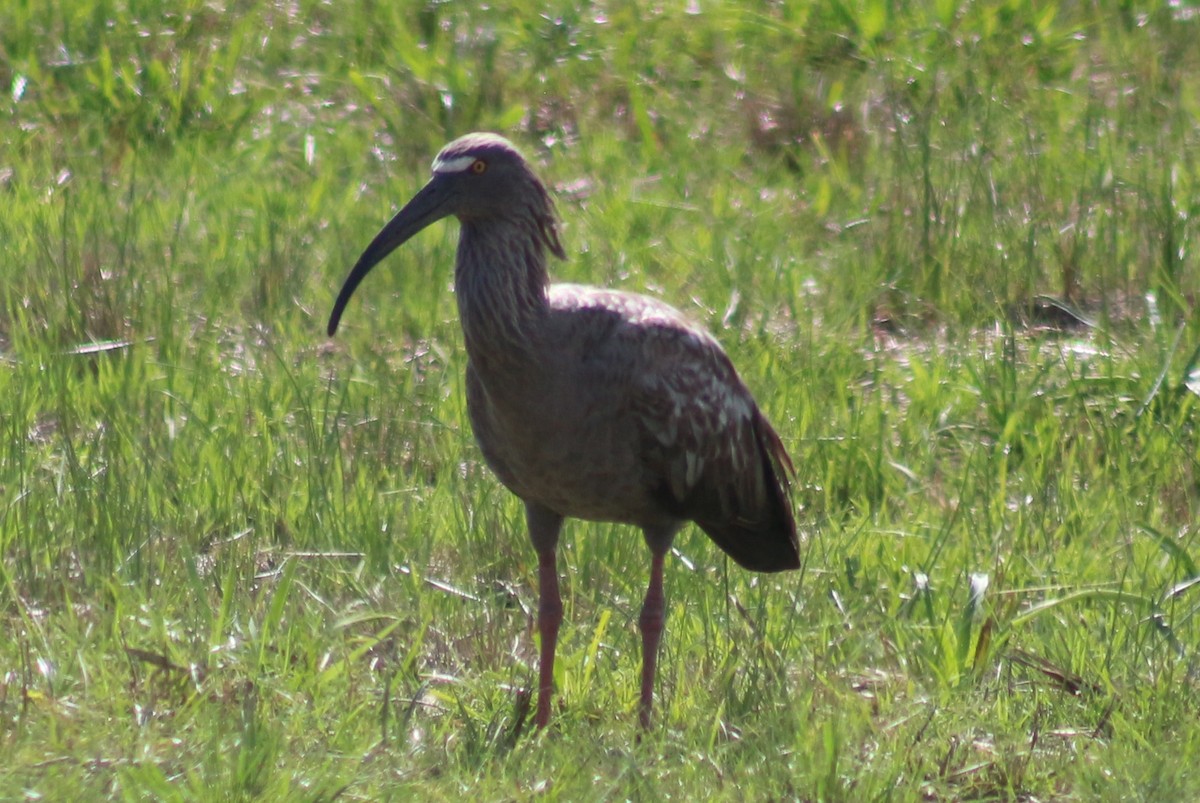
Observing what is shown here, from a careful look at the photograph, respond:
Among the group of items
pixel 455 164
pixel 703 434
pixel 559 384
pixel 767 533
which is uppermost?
pixel 455 164

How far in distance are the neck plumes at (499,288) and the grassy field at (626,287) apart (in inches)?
32.3

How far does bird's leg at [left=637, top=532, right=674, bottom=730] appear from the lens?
15.5 feet

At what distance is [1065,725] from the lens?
15.1ft

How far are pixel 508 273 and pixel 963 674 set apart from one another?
164cm

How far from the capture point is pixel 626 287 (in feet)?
25.0

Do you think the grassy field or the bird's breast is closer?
the grassy field

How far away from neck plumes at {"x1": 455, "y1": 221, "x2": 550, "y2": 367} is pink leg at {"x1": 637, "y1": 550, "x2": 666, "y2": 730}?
2.71 ft

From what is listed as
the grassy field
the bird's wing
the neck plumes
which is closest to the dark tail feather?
the bird's wing

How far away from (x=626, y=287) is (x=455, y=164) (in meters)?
2.97

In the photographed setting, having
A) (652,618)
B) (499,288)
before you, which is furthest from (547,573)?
(499,288)

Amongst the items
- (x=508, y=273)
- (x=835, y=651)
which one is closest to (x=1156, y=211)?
(x=835, y=651)

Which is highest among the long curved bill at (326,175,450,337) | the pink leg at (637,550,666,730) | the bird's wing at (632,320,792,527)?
the long curved bill at (326,175,450,337)

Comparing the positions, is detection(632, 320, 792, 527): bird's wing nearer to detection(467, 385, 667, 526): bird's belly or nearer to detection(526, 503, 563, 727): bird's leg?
detection(467, 385, 667, 526): bird's belly

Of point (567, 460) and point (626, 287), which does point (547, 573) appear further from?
point (626, 287)
